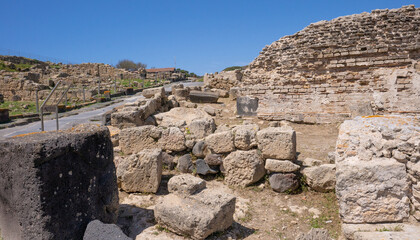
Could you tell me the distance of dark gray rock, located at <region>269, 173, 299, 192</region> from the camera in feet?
16.4

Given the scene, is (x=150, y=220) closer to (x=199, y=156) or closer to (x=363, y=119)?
(x=199, y=156)

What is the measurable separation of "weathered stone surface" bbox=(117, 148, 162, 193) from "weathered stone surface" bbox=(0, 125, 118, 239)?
1.38m

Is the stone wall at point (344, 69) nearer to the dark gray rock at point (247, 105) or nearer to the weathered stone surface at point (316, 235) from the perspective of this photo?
the dark gray rock at point (247, 105)

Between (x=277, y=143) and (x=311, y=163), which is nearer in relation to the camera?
(x=277, y=143)

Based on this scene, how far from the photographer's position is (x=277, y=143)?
16.5 feet

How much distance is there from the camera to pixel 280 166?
505 cm

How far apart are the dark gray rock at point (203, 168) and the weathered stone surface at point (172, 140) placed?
1.52 ft

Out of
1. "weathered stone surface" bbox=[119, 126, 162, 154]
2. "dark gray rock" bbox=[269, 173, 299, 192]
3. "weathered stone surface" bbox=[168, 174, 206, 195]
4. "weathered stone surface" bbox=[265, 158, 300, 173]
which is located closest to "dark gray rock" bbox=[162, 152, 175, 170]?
"weathered stone surface" bbox=[119, 126, 162, 154]

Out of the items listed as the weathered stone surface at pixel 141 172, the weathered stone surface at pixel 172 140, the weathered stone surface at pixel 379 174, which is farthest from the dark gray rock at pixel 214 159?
the weathered stone surface at pixel 379 174

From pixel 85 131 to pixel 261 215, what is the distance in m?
2.83

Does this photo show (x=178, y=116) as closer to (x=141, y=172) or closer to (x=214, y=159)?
(x=214, y=159)

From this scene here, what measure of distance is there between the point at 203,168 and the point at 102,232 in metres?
2.64

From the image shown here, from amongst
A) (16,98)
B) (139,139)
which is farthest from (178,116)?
(16,98)

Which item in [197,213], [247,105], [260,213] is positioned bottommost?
[260,213]
